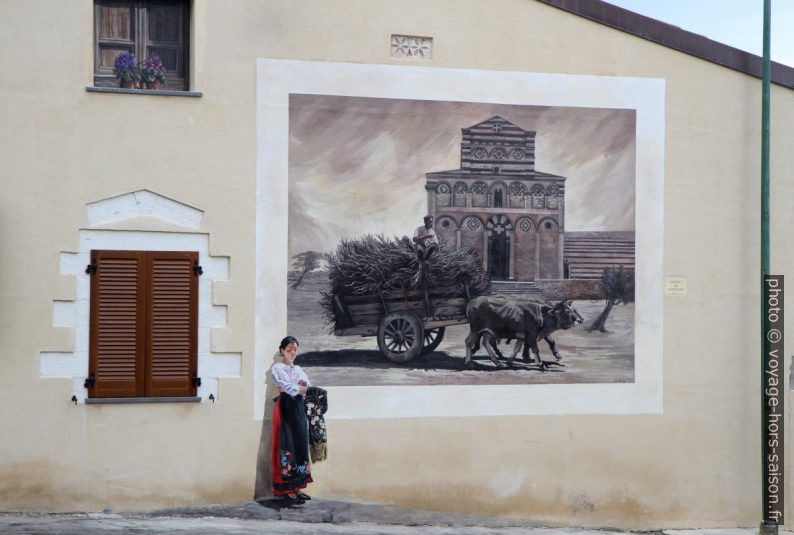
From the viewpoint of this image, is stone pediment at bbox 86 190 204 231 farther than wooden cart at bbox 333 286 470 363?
No

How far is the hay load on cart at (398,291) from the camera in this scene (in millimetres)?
12344

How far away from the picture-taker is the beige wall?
11.5 meters

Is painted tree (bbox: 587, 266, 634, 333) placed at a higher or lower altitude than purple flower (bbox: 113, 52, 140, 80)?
lower

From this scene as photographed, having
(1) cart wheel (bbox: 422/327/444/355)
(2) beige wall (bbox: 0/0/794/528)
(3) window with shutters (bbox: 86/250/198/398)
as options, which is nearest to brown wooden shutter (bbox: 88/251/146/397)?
(3) window with shutters (bbox: 86/250/198/398)

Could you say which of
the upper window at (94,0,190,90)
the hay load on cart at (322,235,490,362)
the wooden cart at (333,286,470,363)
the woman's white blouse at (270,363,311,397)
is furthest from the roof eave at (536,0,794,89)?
the woman's white blouse at (270,363,311,397)

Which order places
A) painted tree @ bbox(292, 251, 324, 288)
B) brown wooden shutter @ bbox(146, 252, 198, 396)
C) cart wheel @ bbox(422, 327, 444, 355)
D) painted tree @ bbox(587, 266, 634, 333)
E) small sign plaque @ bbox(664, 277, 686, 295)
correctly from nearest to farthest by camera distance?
brown wooden shutter @ bbox(146, 252, 198, 396), painted tree @ bbox(292, 251, 324, 288), cart wheel @ bbox(422, 327, 444, 355), painted tree @ bbox(587, 266, 634, 333), small sign plaque @ bbox(664, 277, 686, 295)

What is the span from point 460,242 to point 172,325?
10.3 feet

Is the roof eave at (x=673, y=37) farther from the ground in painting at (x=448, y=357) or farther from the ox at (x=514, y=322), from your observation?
the ox at (x=514, y=322)

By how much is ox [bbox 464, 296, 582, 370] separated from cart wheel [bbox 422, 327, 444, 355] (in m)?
0.30

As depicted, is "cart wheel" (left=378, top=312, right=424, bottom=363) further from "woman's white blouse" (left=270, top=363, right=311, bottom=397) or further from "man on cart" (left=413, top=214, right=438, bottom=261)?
"woman's white blouse" (left=270, top=363, right=311, bottom=397)

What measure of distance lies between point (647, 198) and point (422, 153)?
2587mm

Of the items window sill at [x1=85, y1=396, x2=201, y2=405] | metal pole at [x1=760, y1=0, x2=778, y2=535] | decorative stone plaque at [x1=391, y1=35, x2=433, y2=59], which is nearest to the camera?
window sill at [x1=85, y1=396, x2=201, y2=405]

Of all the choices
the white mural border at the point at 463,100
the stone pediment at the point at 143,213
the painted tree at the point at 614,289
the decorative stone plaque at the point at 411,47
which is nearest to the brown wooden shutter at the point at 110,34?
the stone pediment at the point at 143,213

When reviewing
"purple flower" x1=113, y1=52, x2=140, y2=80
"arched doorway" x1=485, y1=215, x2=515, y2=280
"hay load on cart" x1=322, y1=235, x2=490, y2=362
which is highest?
"purple flower" x1=113, y1=52, x2=140, y2=80
